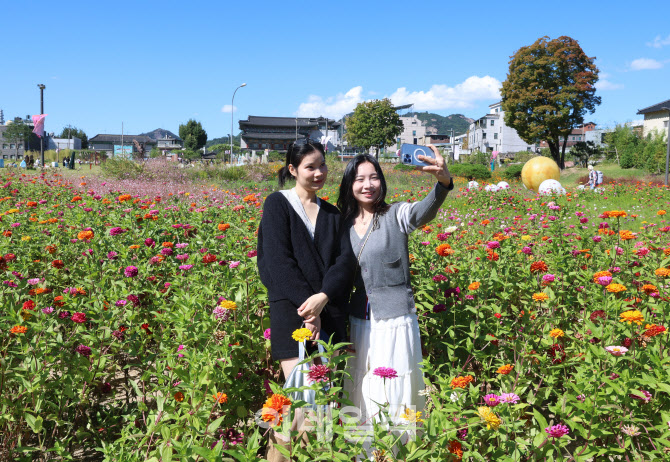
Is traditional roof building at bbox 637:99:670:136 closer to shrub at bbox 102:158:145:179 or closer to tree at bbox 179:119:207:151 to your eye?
shrub at bbox 102:158:145:179

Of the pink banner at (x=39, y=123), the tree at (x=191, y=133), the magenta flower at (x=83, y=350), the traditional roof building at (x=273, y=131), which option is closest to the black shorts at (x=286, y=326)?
the magenta flower at (x=83, y=350)

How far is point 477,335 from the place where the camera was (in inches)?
99.9

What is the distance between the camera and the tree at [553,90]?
36344mm

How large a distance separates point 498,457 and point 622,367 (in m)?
0.83

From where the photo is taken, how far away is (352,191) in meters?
2.25

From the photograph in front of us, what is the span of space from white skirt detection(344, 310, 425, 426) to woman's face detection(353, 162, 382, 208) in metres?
0.55

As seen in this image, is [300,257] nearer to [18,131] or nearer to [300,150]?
[300,150]

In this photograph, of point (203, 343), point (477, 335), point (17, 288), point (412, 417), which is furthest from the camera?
point (17, 288)

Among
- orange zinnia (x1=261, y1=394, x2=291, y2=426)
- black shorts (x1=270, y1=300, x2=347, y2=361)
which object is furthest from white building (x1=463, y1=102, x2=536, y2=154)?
orange zinnia (x1=261, y1=394, x2=291, y2=426)

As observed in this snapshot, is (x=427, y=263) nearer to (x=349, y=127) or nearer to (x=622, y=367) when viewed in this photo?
(x=622, y=367)

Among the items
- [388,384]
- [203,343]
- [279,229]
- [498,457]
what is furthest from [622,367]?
Answer: [203,343]

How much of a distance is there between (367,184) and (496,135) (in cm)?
7968

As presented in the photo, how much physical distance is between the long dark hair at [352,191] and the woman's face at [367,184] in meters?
0.02

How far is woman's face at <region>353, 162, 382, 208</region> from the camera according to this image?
2186mm
